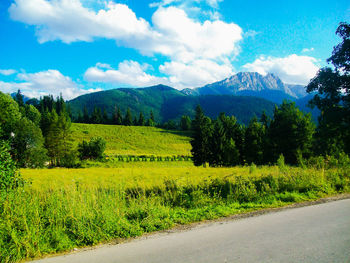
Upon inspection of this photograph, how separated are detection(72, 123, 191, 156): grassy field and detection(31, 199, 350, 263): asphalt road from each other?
66.6 meters

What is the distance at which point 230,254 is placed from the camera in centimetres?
417

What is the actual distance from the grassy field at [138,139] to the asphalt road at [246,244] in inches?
2623

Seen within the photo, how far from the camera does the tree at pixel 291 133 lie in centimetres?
3297

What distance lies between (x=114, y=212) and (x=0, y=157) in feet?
13.2

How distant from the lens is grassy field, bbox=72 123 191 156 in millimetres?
77688

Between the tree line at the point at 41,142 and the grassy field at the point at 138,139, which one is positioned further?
the grassy field at the point at 138,139

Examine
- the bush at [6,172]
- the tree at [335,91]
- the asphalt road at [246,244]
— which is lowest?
the asphalt road at [246,244]

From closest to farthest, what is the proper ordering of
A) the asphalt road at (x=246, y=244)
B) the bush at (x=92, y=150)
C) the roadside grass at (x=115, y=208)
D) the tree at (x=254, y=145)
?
the asphalt road at (x=246, y=244) → the roadside grass at (x=115, y=208) → the tree at (x=254, y=145) → the bush at (x=92, y=150)

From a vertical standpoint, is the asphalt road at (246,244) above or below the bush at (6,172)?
below

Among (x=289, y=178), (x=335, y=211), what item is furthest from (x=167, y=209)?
(x=289, y=178)

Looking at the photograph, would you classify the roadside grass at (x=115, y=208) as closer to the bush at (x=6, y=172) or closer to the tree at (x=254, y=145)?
the bush at (x=6, y=172)

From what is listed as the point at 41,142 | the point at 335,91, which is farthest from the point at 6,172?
the point at 41,142

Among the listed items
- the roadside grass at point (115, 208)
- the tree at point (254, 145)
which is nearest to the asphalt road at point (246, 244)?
the roadside grass at point (115, 208)

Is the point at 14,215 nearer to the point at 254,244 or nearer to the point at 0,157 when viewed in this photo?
the point at 0,157
